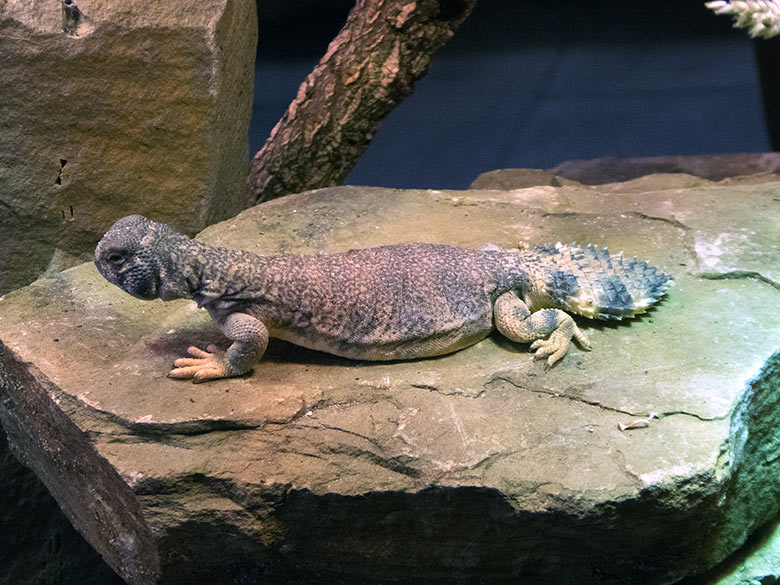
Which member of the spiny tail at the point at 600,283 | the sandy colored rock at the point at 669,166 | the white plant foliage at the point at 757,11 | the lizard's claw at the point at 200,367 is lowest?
the lizard's claw at the point at 200,367

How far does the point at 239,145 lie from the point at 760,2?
4601 mm

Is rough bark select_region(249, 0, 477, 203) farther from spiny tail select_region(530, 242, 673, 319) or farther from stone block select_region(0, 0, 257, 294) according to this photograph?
spiny tail select_region(530, 242, 673, 319)

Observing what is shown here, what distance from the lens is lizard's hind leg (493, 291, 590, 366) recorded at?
459cm

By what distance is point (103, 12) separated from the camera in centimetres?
562

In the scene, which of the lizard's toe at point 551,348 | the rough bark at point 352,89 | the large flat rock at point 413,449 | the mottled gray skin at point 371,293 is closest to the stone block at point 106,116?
the rough bark at point 352,89

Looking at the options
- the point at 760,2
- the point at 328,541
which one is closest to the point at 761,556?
the point at 328,541

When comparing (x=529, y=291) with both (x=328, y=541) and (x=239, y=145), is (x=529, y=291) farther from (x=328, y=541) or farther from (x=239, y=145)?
(x=239, y=145)

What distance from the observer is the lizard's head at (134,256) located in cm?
431

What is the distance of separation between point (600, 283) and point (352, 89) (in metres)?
3.54

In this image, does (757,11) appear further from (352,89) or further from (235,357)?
(352,89)

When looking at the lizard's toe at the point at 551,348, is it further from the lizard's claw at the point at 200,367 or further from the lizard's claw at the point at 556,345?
the lizard's claw at the point at 200,367

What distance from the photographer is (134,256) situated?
4316mm

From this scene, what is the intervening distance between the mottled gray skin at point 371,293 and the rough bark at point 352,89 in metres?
Answer: 2.87

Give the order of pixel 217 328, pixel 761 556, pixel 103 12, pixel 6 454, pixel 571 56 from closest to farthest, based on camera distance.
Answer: pixel 761 556 < pixel 217 328 < pixel 103 12 < pixel 6 454 < pixel 571 56
